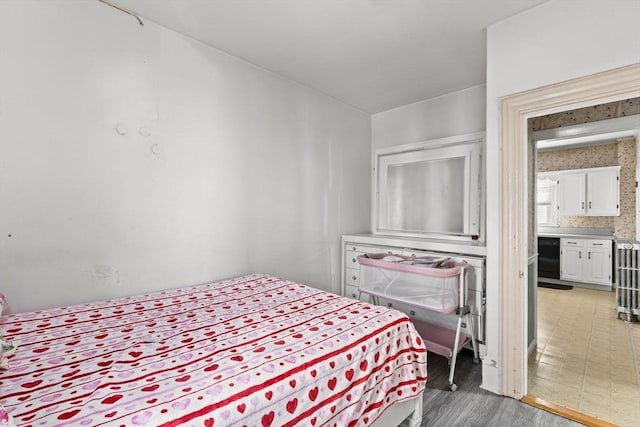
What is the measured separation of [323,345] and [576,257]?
5.05 meters

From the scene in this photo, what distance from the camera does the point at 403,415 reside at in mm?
1678

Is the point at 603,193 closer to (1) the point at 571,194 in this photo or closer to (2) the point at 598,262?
(1) the point at 571,194

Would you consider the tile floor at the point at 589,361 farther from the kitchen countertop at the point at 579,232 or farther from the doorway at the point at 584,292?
the kitchen countertop at the point at 579,232

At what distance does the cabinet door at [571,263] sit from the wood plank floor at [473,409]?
343 centimetres

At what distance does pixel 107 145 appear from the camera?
1.93 meters

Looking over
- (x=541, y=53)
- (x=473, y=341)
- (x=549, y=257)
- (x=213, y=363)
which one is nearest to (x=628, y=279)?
Answer: (x=549, y=257)

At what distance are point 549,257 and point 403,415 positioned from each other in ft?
14.8

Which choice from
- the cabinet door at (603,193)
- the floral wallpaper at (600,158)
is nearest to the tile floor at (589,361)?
the floral wallpaper at (600,158)

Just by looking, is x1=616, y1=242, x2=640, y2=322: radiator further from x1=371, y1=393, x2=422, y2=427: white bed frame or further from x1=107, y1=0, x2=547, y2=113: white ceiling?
x1=371, y1=393, x2=422, y2=427: white bed frame

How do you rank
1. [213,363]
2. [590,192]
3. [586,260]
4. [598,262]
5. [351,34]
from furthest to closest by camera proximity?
[586,260]
[598,262]
[590,192]
[351,34]
[213,363]

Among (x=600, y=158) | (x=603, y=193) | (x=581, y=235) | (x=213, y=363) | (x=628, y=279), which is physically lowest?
(x=628, y=279)

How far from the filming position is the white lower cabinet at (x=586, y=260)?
426 cm

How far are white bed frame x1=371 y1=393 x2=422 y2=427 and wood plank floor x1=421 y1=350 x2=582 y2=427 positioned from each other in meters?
0.13

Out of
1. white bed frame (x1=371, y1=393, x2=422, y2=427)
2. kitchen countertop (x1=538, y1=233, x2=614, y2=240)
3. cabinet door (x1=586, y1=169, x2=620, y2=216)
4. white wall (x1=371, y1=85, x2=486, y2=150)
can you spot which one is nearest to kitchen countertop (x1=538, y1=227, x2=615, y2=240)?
kitchen countertop (x1=538, y1=233, x2=614, y2=240)
